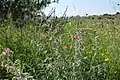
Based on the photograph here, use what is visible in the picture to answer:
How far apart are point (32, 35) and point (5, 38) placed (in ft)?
1.67

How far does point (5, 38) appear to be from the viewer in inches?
223

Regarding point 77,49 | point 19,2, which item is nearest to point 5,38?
point 77,49

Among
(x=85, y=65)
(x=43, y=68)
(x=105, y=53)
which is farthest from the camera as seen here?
(x=105, y=53)

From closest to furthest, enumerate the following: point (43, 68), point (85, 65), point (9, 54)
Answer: point (43, 68), point (85, 65), point (9, 54)

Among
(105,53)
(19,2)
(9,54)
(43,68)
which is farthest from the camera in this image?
(19,2)

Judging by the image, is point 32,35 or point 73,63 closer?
point 73,63

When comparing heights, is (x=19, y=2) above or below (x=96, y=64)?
above

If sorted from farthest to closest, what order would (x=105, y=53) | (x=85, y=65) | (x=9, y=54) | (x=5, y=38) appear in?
(x=5, y=38) → (x=105, y=53) → (x=9, y=54) → (x=85, y=65)

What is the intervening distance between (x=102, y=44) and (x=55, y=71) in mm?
2009

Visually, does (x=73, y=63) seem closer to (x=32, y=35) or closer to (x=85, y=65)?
(x=85, y=65)

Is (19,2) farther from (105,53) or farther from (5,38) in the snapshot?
(105,53)

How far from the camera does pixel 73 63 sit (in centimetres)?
384

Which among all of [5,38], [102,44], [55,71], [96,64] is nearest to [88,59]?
[96,64]

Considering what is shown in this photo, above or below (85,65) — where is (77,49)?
above
